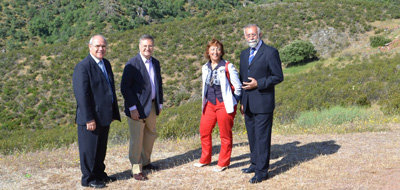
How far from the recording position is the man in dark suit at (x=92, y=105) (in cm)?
434

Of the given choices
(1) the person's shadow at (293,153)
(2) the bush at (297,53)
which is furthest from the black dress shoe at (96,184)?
(2) the bush at (297,53)

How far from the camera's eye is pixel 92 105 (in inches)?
176

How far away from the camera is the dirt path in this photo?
460cm

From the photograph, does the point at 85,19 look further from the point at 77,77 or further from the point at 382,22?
the point at 77,77

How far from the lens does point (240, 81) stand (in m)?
5.06

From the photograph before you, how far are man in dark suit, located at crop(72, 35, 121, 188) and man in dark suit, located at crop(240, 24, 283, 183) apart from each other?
1.81 metres

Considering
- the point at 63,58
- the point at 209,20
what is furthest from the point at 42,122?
the point at 209,20

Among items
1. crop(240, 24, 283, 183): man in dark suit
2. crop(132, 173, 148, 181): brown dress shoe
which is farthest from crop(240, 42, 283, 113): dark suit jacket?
crop(132, 173, 148, 181): brown dress shoe

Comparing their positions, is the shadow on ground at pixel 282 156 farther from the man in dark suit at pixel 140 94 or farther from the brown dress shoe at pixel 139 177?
the man in dark suit at pixel 140 94

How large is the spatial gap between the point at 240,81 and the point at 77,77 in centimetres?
219

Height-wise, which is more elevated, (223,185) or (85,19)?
(85,19)

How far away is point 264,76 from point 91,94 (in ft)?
7.26

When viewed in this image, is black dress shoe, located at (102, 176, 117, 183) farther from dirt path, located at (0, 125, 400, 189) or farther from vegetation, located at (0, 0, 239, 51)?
vegetation, located at (0, 0, 239, 51)

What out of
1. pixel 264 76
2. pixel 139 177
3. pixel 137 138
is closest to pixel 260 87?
pixel 264 76
